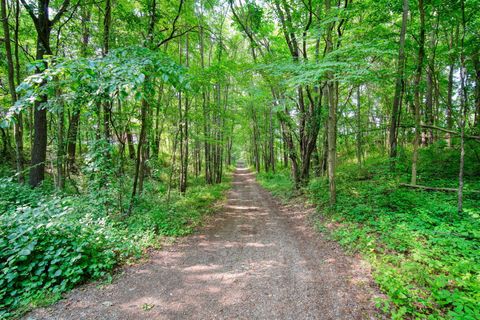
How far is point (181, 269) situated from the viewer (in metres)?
4.07

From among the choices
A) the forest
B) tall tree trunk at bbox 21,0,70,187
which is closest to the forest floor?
the forest

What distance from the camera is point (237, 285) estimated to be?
3.50 metres

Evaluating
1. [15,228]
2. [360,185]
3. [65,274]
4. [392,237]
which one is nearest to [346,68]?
[392,237]

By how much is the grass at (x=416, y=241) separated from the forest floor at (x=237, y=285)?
37cm

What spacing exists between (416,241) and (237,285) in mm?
3613

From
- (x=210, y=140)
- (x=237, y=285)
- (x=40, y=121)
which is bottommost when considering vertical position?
(x=237, y=285)

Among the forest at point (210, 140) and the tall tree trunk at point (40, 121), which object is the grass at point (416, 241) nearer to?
the forest at point (210, 140)

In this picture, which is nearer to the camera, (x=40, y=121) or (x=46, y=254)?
(x=46, y=254)

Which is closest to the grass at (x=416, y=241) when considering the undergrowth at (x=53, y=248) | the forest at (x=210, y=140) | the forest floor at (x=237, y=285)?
the forest at (x=210, y=140)

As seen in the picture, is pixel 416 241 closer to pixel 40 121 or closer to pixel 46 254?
pixel 46 254

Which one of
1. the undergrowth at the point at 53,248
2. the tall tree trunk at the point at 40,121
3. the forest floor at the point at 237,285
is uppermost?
the tall tree trunk at the point at 40,121

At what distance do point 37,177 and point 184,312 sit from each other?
7.79 m

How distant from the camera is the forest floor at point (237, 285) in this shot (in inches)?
113

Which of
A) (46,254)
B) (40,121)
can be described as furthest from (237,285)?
(40,121)
